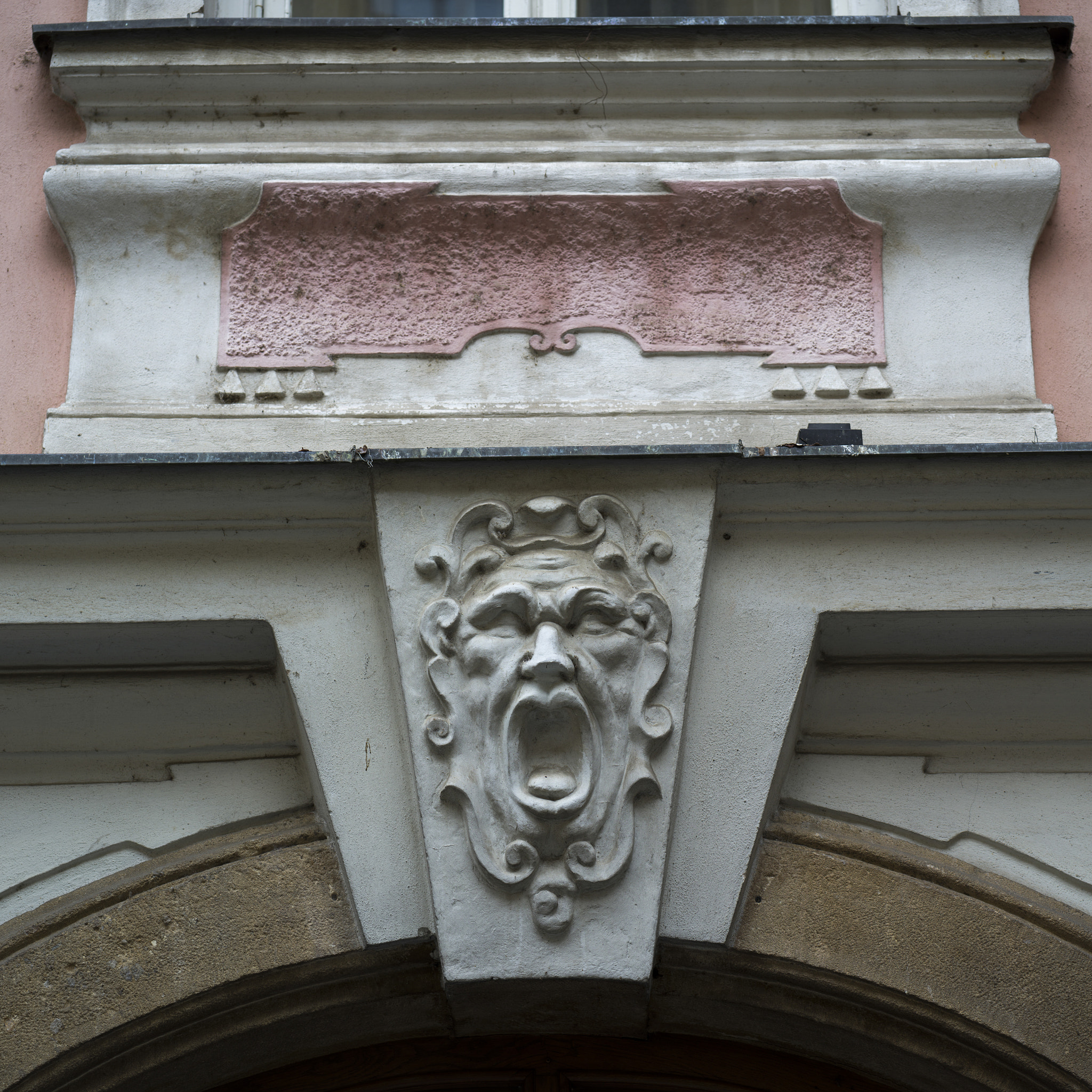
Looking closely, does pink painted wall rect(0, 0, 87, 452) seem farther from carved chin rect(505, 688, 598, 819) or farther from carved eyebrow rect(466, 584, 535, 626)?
carved chin rect(505, 688, 598, 819)

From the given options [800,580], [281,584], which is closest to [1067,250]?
[800,580]

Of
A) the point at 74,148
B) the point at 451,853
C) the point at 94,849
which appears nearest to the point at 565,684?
the point at 451,853

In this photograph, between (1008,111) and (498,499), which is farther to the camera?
(1008,111)

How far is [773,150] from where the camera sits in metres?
2.57

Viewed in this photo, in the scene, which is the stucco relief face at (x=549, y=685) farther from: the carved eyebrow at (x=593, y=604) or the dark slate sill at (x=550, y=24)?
the dark slate sill at (x=550, y=24)

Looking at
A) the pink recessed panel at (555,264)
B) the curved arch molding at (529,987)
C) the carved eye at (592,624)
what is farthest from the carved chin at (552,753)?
the pink recessed panel at (555,264)

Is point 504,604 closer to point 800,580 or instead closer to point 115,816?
point 800,580

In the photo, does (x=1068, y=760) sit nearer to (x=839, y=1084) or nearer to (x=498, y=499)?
(x=839, y=1084)

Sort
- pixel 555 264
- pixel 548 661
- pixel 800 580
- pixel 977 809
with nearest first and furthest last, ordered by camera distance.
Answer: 1. pixel 548 661
2. pixel 800 580
3. pixel 977 809
4. pixel 555 264

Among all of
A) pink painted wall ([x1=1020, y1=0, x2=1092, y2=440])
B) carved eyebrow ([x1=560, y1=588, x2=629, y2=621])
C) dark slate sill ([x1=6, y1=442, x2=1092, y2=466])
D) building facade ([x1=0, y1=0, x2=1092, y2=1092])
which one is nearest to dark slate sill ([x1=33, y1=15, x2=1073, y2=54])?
building facade ([x1=0, y1=0, x2=1092, y2=1092])

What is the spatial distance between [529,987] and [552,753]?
360 mm

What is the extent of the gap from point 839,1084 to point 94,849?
4.52ft

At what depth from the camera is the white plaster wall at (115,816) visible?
7.49 ft

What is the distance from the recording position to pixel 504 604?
2080 millimetres
